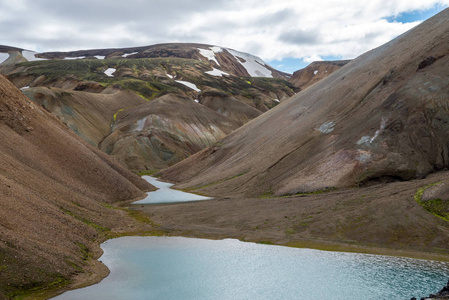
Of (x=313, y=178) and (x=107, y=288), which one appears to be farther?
(x=313, y=178)

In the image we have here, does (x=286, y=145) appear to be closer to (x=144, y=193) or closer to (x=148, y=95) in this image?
(x=144, y=193)

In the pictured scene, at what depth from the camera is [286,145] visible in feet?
208

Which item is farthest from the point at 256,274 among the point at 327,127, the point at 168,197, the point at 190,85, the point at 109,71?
the point at 109,71

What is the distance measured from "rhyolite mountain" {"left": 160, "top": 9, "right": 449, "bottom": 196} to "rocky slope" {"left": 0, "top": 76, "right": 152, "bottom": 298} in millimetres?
17705

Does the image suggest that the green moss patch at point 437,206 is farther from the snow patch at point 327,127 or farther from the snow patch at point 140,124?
the snow patch at point 140,124

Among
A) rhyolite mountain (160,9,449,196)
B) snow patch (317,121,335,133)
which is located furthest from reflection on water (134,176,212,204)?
snow patch (317,121,335,133)

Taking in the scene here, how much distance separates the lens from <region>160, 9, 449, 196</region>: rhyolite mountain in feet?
149

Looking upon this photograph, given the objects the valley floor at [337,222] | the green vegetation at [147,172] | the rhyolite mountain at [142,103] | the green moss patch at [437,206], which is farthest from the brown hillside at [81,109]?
the green moss patch at [437,206]

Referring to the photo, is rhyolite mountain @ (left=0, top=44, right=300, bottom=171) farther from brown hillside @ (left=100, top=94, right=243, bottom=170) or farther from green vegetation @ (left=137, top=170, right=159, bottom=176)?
green vegetation @ (left=137, top=170, right=159, bottom=176)

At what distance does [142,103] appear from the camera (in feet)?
454

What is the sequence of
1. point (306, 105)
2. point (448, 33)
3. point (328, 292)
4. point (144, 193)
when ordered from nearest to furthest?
1. point (328, 292)
2. point (448, 33)
3. point (144, 193)
4. point (306, 105)

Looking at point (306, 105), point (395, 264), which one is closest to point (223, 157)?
point (306, 105)

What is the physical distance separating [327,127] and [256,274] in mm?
37832

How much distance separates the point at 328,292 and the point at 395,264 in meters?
6.90
